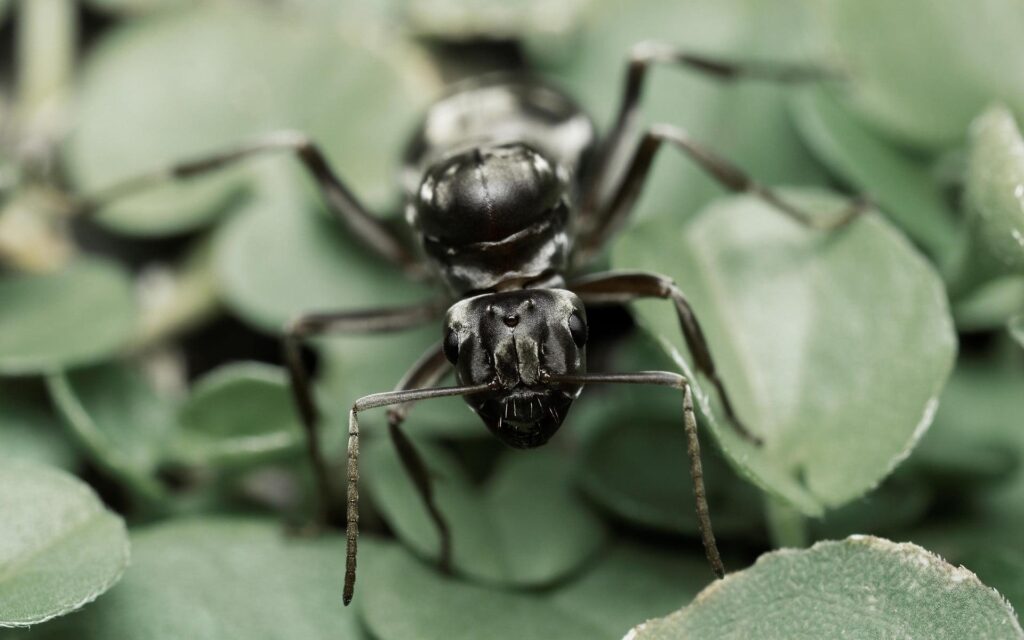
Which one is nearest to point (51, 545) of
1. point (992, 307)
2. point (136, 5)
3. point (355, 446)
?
point (355, 446)

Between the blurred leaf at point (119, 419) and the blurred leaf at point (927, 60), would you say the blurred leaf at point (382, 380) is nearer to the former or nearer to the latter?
the blurred leaf at point (119, 419)

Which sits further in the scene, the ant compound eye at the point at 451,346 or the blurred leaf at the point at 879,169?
the blurred leaf at the point at 879,169

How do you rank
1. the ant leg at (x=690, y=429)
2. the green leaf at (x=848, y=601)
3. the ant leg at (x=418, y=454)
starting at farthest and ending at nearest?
the ant leg at (x=418, y=454) → the ant leg at (x=690, y=429) → the green leaf at (x=848, y=601)

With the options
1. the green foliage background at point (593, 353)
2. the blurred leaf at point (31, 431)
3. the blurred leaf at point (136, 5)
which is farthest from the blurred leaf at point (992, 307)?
the blurred leaf at point (136, 5)

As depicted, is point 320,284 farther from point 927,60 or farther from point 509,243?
point 927,60

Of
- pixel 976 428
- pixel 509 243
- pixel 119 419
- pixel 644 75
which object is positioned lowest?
pixel 119 419

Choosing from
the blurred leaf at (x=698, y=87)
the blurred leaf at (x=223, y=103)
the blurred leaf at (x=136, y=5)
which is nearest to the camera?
the blurred leaf at (x=698, y=87)

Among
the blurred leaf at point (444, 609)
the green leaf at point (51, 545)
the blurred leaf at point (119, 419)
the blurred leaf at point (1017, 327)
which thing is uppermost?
the blurred leaf at point (1017, 327)

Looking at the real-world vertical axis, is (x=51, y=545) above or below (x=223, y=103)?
Result: below
